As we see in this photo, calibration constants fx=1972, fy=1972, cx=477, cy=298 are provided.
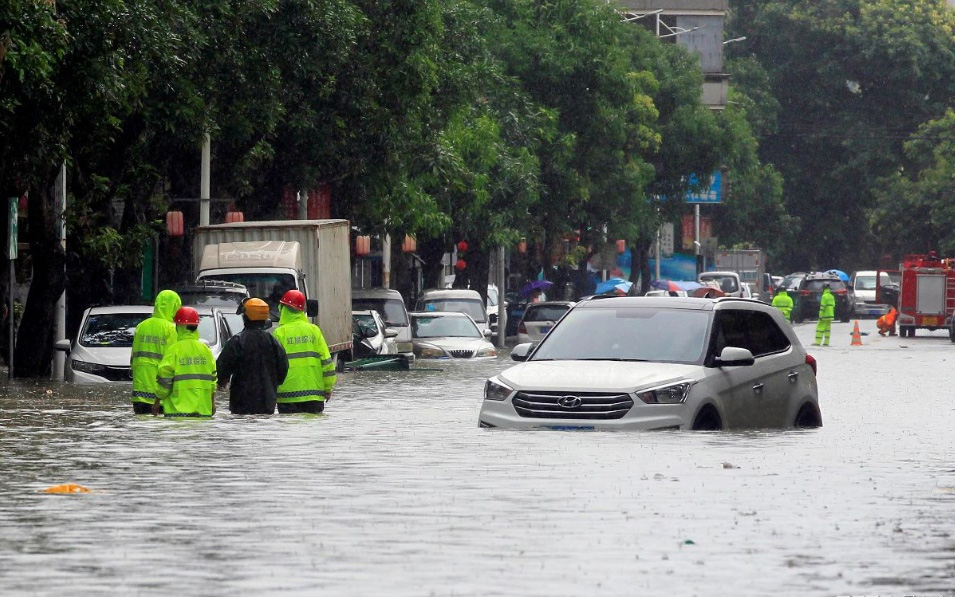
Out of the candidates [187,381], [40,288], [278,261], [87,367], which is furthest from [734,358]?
[278,261]

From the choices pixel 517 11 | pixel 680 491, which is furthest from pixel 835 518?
pixel 517 11

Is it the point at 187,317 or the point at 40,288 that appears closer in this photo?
the point at 187,317

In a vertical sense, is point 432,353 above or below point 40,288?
below

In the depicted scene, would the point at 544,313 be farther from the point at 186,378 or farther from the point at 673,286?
the point at 186,378

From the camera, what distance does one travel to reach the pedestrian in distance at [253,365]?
1602cm

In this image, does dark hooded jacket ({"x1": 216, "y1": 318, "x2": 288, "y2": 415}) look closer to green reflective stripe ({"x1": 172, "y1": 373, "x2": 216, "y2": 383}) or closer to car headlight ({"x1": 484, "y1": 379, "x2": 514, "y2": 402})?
green reflective stripe ({"x1": 172, "y1": 373, "x2": 216, "y2": 383})

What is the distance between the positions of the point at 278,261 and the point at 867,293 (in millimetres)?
53825

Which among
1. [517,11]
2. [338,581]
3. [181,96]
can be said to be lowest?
[338,581]

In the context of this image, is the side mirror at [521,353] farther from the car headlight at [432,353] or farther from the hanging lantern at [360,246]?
the hanging lantern at [360,246]

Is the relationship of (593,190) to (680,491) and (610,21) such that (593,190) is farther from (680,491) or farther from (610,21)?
(680,491)

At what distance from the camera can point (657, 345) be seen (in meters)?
15.8

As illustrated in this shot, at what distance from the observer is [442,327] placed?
4094cm

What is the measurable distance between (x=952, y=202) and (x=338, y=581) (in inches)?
2883

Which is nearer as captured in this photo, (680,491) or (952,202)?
(680,491)
